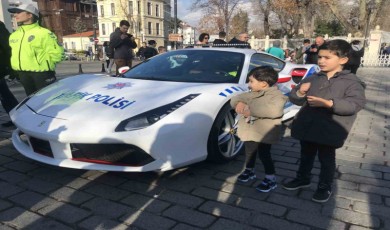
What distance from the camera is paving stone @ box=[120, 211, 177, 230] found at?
7.50 feet

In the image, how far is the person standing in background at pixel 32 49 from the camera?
13.8 ft

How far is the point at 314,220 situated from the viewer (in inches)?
94.5

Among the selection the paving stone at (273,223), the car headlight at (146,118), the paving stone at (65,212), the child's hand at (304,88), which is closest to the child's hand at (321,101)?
the child's hand at (304,88)

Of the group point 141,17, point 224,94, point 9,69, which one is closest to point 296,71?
point 224,94

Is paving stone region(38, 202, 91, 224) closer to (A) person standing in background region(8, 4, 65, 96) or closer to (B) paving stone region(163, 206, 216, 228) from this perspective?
(B) paving stone region(163, 206, 216, 228)

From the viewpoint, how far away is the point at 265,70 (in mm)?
2627

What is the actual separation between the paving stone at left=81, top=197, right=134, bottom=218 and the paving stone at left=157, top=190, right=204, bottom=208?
0.33m

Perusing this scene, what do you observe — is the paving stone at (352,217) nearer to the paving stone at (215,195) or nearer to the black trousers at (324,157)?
the black trousers at (324,157)

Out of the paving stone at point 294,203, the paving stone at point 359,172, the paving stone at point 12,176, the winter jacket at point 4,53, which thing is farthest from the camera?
the winter jacket at point 4,53

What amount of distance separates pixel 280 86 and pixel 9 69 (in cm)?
392

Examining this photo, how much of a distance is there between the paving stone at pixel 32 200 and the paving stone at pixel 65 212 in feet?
0.22

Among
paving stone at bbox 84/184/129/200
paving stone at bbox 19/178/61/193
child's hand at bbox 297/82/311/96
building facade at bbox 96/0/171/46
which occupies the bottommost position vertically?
paving stone at bbox 84/184/129/200

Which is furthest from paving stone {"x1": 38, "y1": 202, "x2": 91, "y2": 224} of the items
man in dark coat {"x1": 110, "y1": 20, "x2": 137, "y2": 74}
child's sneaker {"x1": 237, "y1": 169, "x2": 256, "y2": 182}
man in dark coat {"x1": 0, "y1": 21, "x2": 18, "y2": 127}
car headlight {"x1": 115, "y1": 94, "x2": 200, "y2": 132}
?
man in dark coat {"x1": 110, "y1": 20, "x2": 137, "y2": 74}

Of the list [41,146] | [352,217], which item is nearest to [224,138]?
[352,217]
